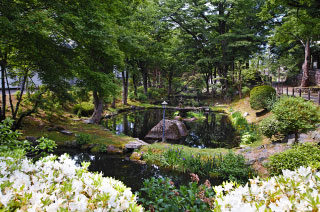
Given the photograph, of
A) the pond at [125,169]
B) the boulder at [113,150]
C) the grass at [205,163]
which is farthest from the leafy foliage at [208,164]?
the boulder at [113,150]

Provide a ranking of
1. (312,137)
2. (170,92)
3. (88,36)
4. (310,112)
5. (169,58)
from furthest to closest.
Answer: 1. (170,92)
2. (169,58)
3. (88,36)
4. (310,112)
5. (312,137)

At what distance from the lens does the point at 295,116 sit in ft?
27.6

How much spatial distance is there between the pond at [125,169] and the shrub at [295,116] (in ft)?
15.9

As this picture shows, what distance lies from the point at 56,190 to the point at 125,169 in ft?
19.9

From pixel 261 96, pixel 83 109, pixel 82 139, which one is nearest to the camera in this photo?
pixel 82 139

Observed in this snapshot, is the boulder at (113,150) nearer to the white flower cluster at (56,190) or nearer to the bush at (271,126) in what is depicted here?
the bush at (271,126)

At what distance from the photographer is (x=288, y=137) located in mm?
8891

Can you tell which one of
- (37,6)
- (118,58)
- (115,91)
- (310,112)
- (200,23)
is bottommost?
(310,112)

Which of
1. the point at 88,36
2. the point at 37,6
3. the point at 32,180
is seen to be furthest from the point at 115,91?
the point at 32,180

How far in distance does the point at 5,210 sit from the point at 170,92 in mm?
34539

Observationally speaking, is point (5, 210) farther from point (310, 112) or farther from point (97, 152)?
point (310, 112)

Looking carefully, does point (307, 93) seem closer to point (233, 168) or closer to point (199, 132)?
point (199, 132)

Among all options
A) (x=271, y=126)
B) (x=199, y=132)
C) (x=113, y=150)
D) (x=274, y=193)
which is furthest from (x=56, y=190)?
(x=199, y=132)

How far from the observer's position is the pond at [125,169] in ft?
22.7
